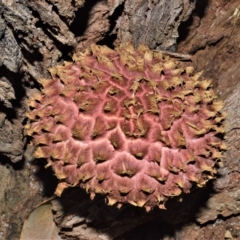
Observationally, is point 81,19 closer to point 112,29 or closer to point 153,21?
point 112,29

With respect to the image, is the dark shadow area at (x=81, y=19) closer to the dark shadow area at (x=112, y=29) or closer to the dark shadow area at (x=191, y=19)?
the dark shadow area at (x=112, y=29)

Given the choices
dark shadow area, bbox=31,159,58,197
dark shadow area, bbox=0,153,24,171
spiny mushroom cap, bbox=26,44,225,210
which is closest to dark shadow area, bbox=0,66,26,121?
spiny mushroom cap, bbox=26,44,225,210

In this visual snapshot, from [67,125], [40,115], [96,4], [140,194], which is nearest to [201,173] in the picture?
[140,194]

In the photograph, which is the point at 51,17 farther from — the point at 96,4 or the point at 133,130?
the point at 133,130

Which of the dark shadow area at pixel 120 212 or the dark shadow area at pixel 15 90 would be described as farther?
the dark shadow area at pixel 120 212

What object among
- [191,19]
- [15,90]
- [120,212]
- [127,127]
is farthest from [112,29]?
[120,212]

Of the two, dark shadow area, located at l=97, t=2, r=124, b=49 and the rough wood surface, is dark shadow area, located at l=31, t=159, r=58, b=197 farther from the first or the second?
the rough wood surface

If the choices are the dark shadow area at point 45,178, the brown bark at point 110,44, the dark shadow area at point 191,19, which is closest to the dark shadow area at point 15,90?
the brown bark at point 110,44
